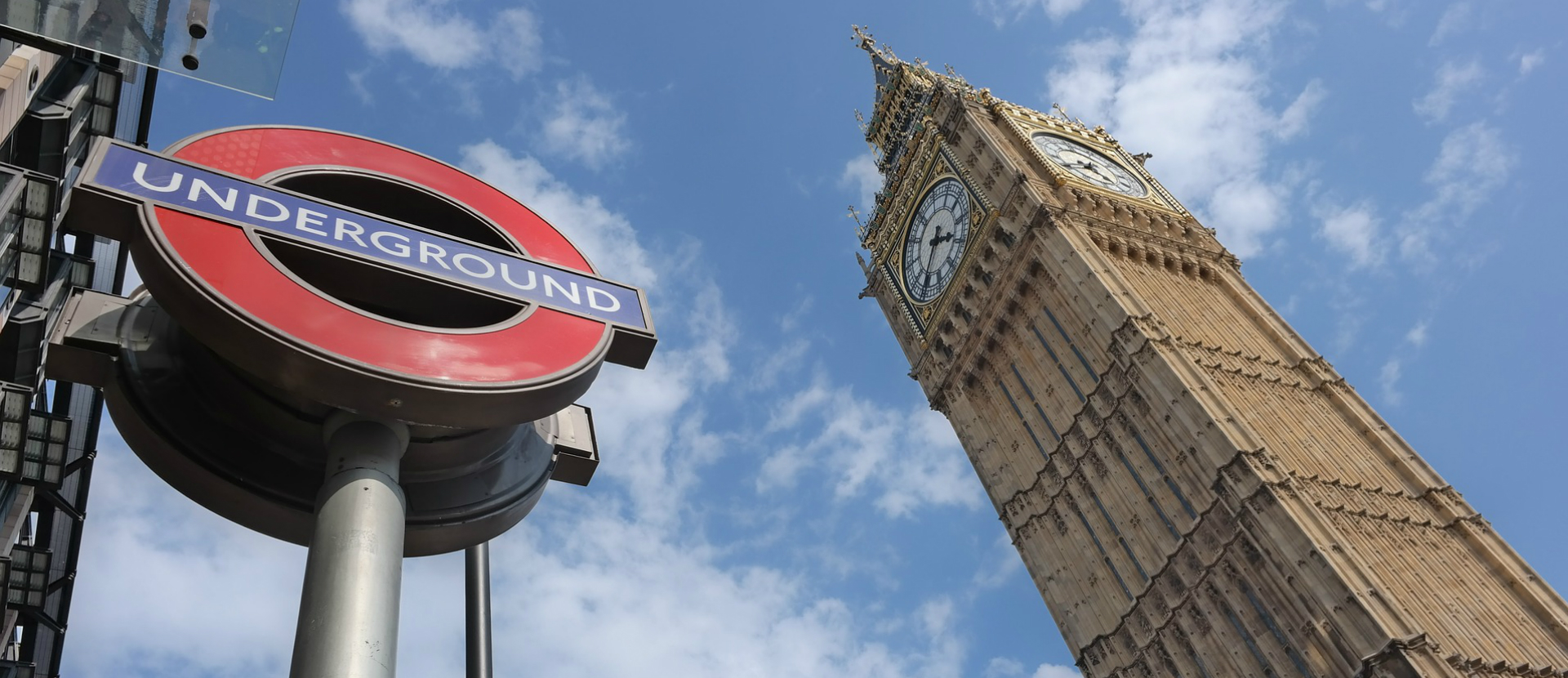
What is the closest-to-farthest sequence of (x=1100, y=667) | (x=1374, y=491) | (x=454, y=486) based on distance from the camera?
(x=454, y=486) → (x=1374, y=491) → (x=1100, y=667)

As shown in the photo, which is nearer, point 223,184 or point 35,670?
point 223,184

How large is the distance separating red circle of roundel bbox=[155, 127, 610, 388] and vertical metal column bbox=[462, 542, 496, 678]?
73.5 inches

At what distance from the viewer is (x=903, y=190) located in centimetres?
5497

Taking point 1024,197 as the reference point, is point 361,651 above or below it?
below

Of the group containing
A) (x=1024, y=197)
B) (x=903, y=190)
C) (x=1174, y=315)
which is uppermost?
(x=903, y=190)

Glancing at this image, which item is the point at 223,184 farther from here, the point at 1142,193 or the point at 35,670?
the point at 1142,193

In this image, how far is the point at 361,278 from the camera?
8.55 meters

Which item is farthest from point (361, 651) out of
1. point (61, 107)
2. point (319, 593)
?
point (61, 107)

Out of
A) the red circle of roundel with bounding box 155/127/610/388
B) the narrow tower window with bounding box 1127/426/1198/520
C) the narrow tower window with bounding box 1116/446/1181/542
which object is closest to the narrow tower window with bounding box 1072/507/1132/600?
the narrow tower window with bounding box 1116/446/1181/542

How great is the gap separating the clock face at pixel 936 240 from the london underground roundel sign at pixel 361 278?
40.2 meters

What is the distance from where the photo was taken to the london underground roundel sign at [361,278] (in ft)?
24.3

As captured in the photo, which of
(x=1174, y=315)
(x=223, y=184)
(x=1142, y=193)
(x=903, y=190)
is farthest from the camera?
(x=903, y=190)

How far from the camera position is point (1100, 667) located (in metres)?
36.8

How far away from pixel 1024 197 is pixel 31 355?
116 feet
